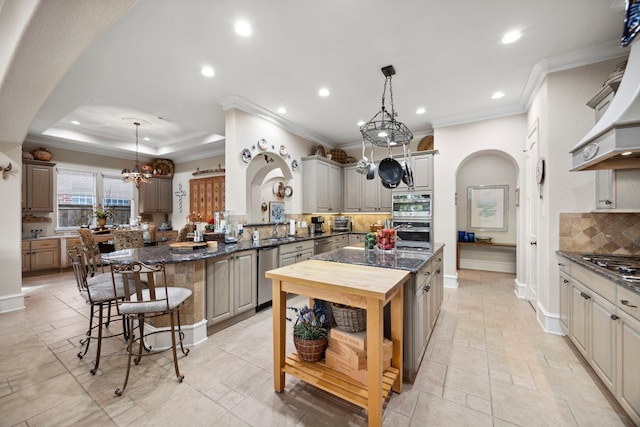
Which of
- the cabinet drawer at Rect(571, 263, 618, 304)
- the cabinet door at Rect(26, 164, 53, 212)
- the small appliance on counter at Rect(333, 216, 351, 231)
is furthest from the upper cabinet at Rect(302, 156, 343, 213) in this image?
the cabinet door at Rect(26, 164, 53, 212)

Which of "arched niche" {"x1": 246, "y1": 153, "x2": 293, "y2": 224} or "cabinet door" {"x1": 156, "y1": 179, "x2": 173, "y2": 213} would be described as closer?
"arched niche" {"x1": 246, "y1": 153, "x2": 293, "y2": 224}

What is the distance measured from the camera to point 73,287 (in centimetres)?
454

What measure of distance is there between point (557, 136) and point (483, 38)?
140 cm

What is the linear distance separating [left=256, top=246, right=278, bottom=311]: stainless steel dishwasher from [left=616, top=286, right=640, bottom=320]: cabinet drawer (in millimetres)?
3266

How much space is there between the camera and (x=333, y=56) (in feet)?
9.23

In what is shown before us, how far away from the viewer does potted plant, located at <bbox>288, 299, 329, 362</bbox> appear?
75.5 inches

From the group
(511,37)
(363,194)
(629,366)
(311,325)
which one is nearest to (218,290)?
(311,325)

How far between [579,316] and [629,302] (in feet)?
2.96

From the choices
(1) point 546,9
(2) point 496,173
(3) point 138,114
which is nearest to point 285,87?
(1) point 546,9

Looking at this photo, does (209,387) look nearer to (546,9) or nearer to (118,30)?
(118,30)

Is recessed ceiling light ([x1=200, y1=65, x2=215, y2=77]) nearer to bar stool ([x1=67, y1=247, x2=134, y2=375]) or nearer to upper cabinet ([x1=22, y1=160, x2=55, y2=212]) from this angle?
bar stool ([x1=67, y1=247, x2=134, y2=375])

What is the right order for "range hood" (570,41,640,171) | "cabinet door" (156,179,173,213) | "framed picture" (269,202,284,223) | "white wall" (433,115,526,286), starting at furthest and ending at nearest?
"cabinet door" (156,179,173,213)
"framed picture" (269,202,284,223)
"white wall" (433,115,526,286)
"range hood" (570,41,640,171)

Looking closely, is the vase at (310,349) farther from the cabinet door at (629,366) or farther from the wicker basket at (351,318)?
the cabinet door at (629,366)

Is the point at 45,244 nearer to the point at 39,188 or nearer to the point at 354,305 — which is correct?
the point at 39,188
